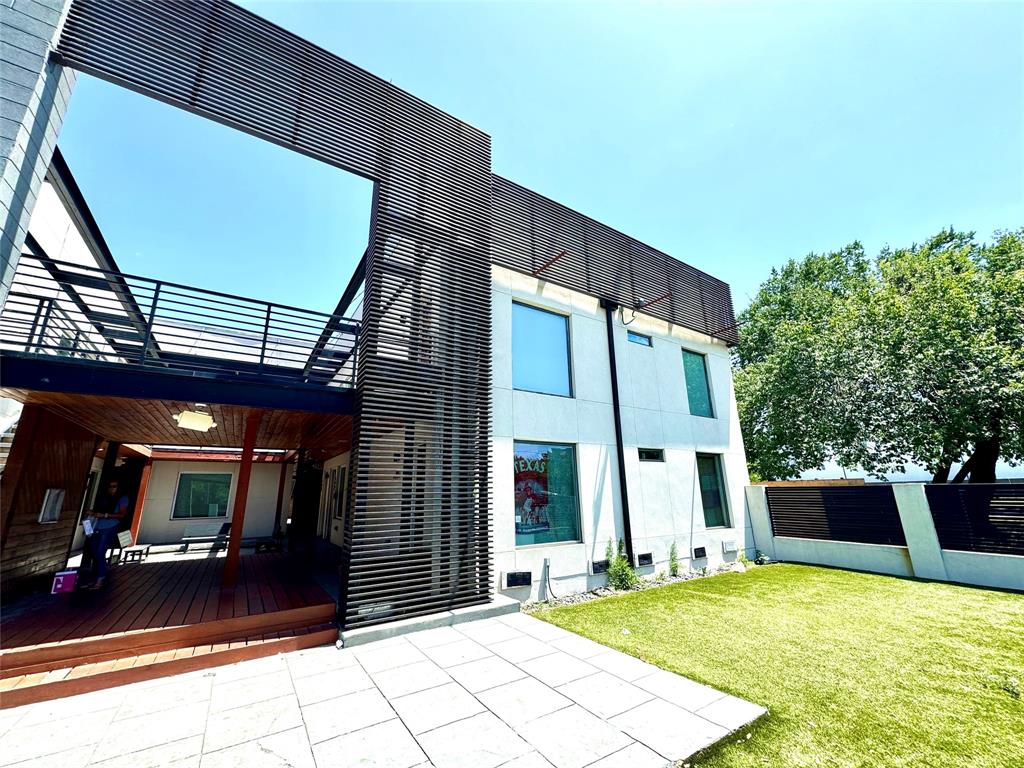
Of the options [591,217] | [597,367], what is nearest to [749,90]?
[591,217]

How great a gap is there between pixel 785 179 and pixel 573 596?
1364 centimetres

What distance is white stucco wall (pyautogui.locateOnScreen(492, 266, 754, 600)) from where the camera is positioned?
6691 mm

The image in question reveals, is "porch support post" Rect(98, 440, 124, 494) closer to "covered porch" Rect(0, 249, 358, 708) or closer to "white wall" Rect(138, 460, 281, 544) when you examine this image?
"covered porch" Rect(0, 249, 358, 708)

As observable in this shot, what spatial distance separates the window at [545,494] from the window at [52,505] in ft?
23.4

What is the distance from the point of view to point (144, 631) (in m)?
4.00

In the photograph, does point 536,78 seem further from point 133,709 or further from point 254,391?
point 133,709

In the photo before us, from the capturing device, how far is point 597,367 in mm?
8289

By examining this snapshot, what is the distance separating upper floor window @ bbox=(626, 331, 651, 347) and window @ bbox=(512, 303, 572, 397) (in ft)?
6.47

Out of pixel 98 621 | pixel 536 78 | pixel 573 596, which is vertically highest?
pixel 536 78

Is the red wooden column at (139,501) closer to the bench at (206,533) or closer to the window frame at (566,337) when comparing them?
the bench at (206,533)

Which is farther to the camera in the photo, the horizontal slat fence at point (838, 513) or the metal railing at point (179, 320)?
the horizontal slat fence at point (838, 513)

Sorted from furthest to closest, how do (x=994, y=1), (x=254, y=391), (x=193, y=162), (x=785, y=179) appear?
(x=785, y=179) → (x=994, y=1) → (x=193, y=162) → (x=254, y=391)

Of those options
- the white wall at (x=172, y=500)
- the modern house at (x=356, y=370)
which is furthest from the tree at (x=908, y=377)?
the white wall at (x=172, y=500)

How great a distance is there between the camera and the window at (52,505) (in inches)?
226
